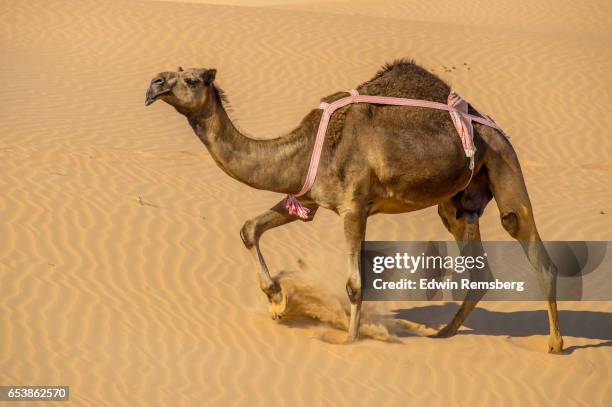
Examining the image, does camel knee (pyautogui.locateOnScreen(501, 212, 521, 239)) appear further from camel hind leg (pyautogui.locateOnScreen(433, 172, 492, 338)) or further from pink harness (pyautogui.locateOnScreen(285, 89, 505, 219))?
pink harness (pyautogui.locateOnScreen(285, 89, 505, 219))

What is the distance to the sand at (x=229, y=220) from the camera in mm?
8406

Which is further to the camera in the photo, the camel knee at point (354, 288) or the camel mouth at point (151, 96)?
the camel knee at point (354, 288)

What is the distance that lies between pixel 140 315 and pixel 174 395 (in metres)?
1.83

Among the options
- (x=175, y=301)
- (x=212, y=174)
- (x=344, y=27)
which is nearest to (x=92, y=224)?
(x=175, y=301)

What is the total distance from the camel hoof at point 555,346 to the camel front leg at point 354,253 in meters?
1.76

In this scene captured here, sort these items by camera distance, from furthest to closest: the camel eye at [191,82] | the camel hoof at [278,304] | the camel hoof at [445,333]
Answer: the camel hoof at [445,333] → the camel hoof at [278,304] → the camel eye at [191,82]

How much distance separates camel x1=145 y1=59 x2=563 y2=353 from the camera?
28.1 feet

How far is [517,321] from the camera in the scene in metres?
10.4

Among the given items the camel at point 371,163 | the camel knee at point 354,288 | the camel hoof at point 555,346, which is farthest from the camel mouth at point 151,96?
the camel hoof at point 555,346

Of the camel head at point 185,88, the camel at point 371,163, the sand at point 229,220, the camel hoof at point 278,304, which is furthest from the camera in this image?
the camel hoof at point 278,304

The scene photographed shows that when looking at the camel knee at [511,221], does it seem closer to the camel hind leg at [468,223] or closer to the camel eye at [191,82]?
the camel hind leg at [468,223]

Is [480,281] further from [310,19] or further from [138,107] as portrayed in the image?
[310,19]

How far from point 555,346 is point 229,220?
4.65 m

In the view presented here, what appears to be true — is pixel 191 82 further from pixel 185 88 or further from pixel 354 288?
pixel 354 288
